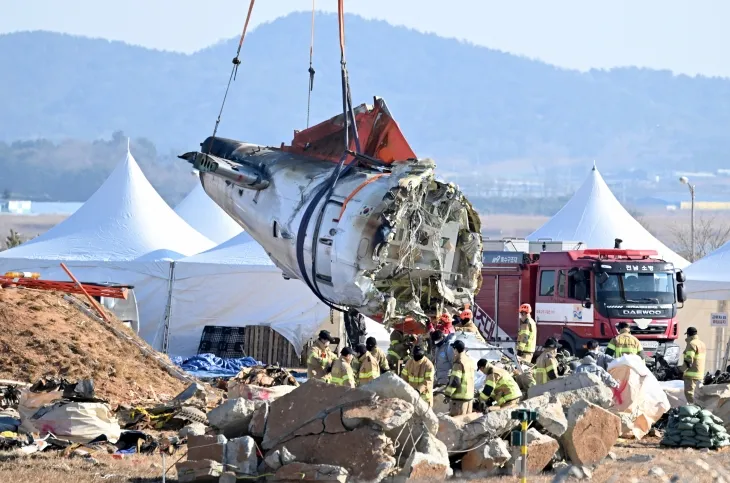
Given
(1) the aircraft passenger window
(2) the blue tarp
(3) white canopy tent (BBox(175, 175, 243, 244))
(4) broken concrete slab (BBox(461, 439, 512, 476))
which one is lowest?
(2) the blue tarp

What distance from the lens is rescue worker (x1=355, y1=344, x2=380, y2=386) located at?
1808cm

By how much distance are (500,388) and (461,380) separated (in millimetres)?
679

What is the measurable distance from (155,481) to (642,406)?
8917 millimetres

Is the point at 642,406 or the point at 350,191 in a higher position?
the point at 350,191

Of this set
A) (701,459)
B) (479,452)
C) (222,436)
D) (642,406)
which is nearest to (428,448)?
(479,452)

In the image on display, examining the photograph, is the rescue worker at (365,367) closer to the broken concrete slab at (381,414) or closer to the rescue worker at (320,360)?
the rescue worker at (320,360)

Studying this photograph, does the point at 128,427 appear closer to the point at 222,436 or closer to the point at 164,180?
the point at 222,436

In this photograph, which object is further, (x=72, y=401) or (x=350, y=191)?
(x=350, y=191)

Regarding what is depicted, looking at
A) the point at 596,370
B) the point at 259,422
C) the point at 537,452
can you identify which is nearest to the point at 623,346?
the point at 596,370

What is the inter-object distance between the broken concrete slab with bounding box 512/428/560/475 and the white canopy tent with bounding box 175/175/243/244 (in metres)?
29.6

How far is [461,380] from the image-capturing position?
17.3 metres

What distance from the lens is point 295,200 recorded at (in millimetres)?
19156

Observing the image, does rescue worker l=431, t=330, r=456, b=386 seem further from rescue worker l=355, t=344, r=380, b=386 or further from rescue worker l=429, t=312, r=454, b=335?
rescue worker l=355, t=344, r=380, b=386

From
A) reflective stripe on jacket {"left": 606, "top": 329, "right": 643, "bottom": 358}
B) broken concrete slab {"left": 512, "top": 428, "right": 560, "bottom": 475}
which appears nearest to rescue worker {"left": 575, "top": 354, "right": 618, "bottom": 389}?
reflective stripe on jacket {"left": 606, "top": 329, "right": 643, "bottom": 358}
